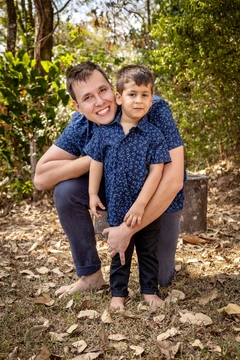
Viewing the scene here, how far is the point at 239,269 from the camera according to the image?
11.1 feet

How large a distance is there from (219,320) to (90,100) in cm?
141

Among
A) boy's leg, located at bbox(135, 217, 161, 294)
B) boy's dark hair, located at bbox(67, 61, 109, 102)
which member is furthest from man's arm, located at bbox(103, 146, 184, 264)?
boy's dark hair, located at bbox(67, 61, 109, 102)

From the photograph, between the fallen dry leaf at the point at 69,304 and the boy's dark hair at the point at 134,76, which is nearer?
the boy's dark hair at the point at 134,76

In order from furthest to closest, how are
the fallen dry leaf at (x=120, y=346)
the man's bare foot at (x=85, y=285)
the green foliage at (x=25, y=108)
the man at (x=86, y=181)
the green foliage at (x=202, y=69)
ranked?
the green foliage at (x=25, y=108)
the green foliage at (x=202, y=69)
the man's bare foot at (x=85, y=285)
the man at (x=86, y=181)
the fallen dry leaf at (x=120, y=346)

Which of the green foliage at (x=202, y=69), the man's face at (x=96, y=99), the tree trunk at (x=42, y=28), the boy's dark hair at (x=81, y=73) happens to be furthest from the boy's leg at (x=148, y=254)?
the tree trunk at (x=42, y=28)

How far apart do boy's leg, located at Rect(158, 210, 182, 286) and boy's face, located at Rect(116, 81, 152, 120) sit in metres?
0.81

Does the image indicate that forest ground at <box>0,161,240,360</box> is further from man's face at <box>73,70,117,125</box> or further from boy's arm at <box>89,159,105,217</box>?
man's face at <box>73,70,117,125</box>

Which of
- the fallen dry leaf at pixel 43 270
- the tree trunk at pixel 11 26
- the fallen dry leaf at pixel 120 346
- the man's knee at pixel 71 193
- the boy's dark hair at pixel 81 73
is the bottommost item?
the fallen dry leaf at pixel 120 346

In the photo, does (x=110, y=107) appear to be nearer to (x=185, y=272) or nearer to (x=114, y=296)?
(x=114, y=296)

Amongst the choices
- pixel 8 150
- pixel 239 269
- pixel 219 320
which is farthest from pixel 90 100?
pixel 8 150

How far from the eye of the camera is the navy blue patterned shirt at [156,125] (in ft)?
8.72

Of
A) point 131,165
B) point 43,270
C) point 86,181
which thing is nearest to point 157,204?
point 131,165

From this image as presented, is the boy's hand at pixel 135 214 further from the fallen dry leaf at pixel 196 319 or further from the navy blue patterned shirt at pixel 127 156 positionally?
the fallen dry leaf at pixel 196 319

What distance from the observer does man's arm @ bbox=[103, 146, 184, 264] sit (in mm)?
2545
